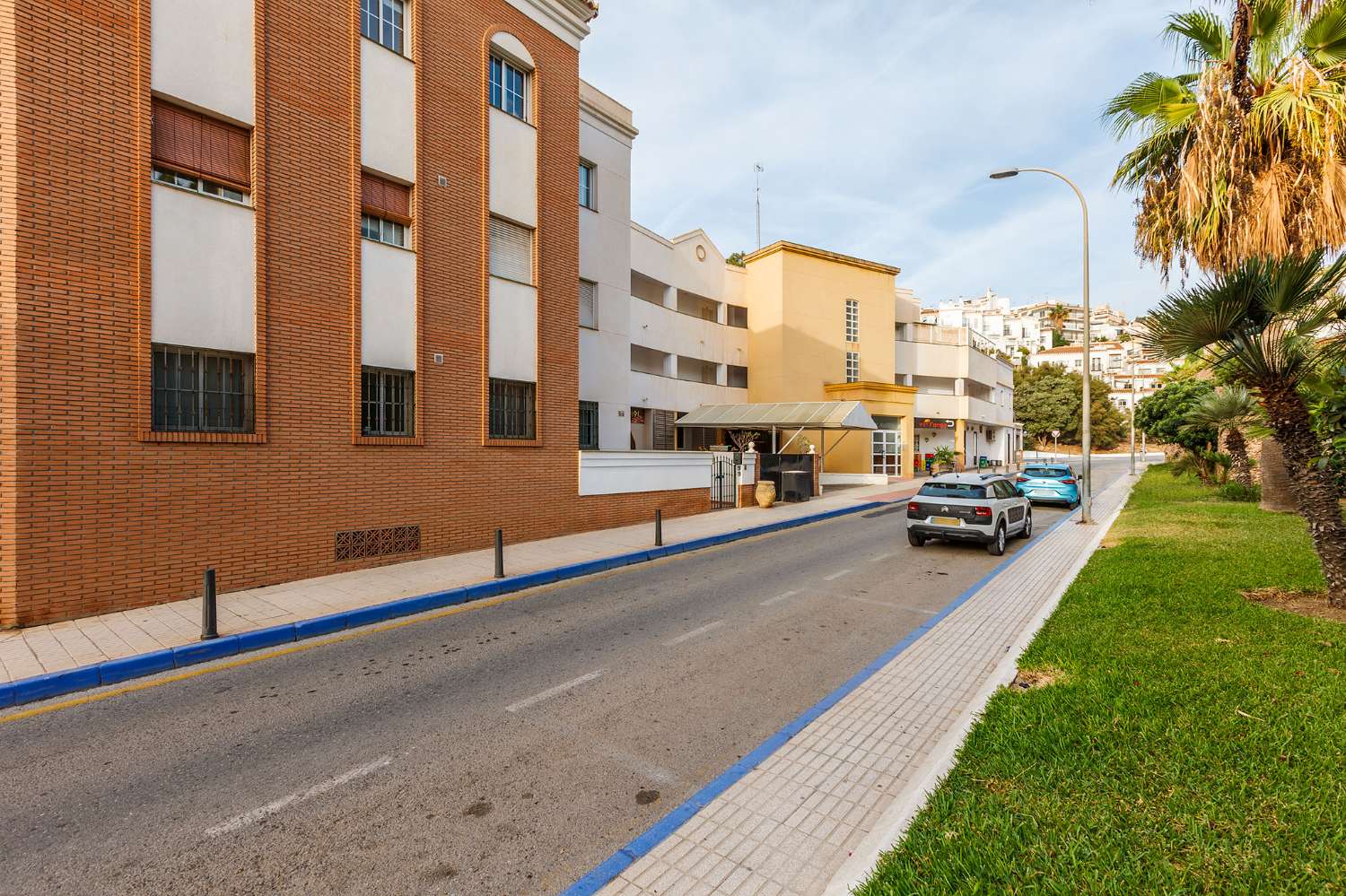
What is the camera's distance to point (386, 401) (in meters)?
10.6

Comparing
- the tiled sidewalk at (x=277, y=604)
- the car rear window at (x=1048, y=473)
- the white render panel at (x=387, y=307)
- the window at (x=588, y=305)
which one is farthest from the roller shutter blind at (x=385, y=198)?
the car rear window at (x=1048, y=473)

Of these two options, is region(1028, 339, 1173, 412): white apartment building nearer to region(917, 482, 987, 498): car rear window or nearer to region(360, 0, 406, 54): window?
region(917, 482, 987, 498): car rear window

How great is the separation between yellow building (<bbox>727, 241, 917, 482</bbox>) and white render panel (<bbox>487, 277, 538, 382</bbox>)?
16930 mm

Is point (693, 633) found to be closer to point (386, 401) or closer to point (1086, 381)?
point (386, 401)

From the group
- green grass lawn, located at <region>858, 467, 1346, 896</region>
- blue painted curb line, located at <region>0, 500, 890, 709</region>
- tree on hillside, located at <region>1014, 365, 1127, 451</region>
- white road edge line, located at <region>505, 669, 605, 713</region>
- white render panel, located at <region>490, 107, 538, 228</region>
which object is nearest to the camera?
green grass lawn, located at <region>858, 467, 1346, 896</region>

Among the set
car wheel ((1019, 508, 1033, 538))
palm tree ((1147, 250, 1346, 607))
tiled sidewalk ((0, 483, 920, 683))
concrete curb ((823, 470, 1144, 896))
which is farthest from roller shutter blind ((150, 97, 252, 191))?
car wheel ((1019, 508, 1033, 538))

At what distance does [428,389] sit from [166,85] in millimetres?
5378

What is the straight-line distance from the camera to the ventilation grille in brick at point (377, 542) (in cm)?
984

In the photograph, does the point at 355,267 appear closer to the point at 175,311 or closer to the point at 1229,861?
the point at 175,311

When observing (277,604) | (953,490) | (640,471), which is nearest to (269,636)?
(277,604)

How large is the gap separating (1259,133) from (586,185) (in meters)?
15.5

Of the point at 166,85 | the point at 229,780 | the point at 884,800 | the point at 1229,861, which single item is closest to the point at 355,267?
the point at 166,85

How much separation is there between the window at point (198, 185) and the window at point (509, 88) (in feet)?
19.2

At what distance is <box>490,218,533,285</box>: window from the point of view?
1261 cm
